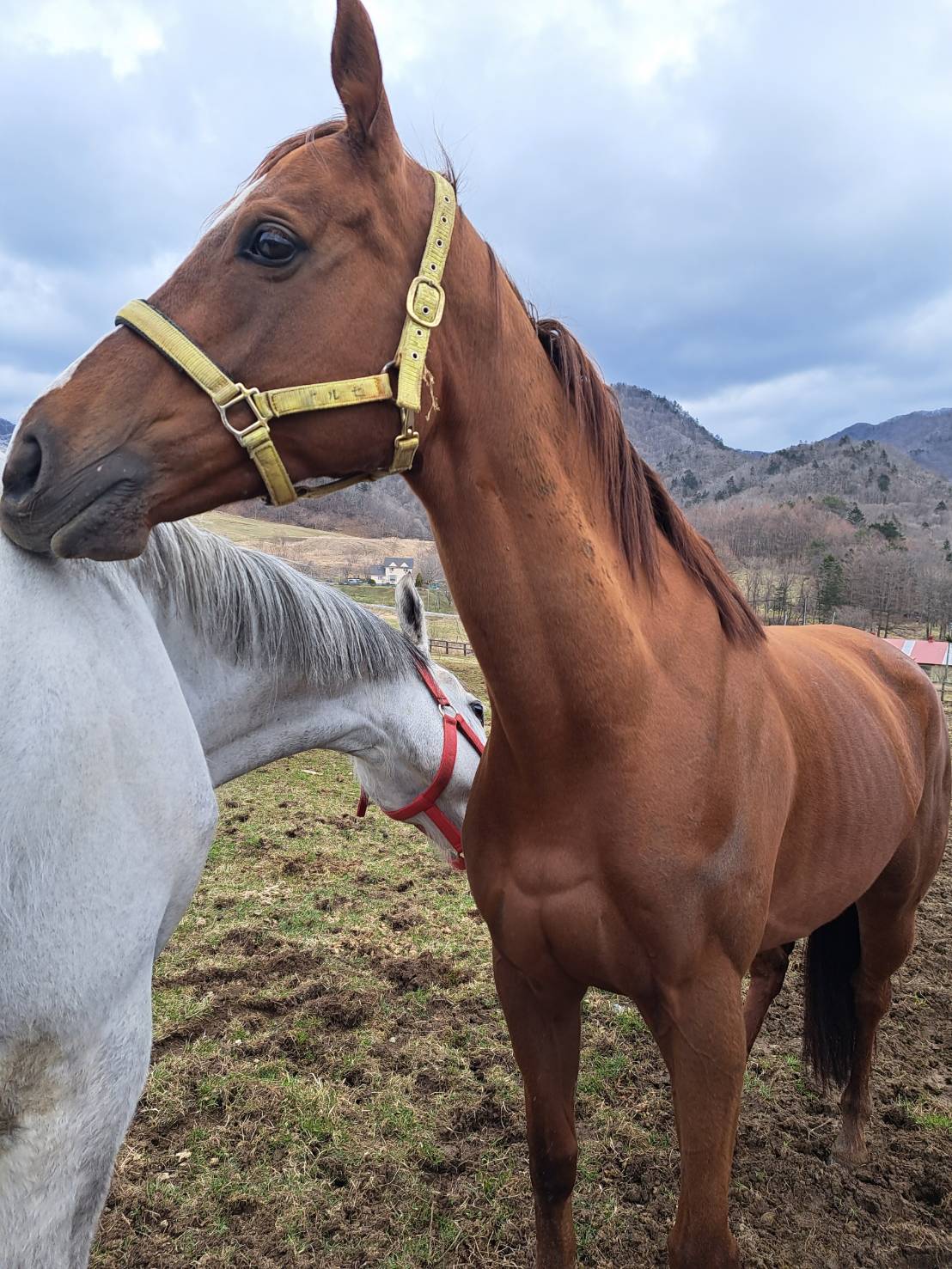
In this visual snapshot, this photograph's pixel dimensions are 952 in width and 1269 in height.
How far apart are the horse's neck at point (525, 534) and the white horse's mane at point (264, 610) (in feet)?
2.42

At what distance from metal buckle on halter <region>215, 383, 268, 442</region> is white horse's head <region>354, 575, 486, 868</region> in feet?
5.46

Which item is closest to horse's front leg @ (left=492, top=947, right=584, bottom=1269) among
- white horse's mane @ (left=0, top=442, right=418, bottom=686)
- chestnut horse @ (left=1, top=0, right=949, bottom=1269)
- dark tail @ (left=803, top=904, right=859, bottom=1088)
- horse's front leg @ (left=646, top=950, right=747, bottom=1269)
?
chestnut horse @ (left=1, top=0, right=949, bottom=1269)

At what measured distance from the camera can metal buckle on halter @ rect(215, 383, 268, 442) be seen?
1357mm

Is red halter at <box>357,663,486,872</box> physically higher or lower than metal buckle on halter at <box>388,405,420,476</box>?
lower

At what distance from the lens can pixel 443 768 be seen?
308cm

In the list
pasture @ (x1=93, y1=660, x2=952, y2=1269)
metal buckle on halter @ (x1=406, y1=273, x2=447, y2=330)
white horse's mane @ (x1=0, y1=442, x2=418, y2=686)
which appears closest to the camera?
metal buckle on halter @ (x1=406, y1=273, x2=447, y2=330)

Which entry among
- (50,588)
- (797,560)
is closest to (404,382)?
(50,588)

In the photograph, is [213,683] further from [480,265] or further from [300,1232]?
[300,1232]

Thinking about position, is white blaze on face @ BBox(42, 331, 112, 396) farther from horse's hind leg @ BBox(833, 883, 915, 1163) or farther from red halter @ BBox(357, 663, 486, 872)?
horse's hind leg @ BBox(833, 883, 915, 1163)

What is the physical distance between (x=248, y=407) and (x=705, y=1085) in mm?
1812

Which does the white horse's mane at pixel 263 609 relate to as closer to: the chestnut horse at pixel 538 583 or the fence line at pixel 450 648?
the chestnut horse at pixel 538 583

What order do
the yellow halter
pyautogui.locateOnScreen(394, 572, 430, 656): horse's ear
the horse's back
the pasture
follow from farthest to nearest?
pyautogui.locateOnScreen(394, 572, 430, 656): horse's ear, the pasture, the horse's back, the yellow halter

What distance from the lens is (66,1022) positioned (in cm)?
127

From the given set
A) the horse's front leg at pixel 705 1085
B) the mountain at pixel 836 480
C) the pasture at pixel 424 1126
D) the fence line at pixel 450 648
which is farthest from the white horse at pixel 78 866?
the mountain at pixel 836 480
